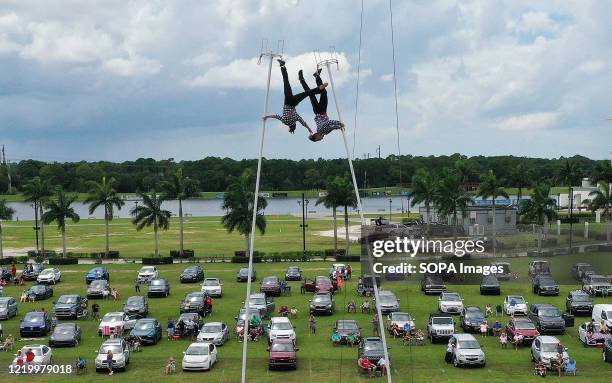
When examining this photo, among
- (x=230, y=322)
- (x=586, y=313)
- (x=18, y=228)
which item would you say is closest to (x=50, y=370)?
(x=230, y=322)

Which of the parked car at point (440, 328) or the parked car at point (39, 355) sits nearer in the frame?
the parked car at point (39, 355)

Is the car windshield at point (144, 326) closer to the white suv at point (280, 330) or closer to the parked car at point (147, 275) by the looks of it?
the white suv at point (280, 330)

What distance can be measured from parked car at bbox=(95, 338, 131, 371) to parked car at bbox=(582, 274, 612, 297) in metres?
31.2

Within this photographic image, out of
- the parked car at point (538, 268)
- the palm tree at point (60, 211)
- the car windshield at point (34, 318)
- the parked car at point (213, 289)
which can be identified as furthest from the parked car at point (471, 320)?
the palm tree at point (60, 211)

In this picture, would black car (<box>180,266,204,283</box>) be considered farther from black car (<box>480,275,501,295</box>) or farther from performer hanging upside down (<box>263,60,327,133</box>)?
performer hanging upside down (<box>263,60,327,133</box>)

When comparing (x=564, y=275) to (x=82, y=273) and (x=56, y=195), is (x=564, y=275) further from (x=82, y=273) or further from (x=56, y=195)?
(x=56, y=195)

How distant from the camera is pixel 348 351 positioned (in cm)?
3534

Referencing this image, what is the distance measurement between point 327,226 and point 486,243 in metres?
52.7

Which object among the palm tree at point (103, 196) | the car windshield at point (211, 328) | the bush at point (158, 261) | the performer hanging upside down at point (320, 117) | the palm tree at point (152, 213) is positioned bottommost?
the bush at point (158, 261)

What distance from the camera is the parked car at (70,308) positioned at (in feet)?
144

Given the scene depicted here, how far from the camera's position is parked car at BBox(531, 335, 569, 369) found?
101ft

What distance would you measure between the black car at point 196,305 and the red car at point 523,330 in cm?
1770

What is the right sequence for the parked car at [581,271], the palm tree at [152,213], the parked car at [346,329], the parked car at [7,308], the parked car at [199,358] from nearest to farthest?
the parked car at [199,358], the parked car at [346,329], the parked car at [7,308], the parked car at [581,271], the palm tree at [152,213]

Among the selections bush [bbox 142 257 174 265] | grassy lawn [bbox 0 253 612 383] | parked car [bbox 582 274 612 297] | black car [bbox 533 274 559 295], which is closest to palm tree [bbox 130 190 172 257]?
bush [bbox 142 257 174 265]
